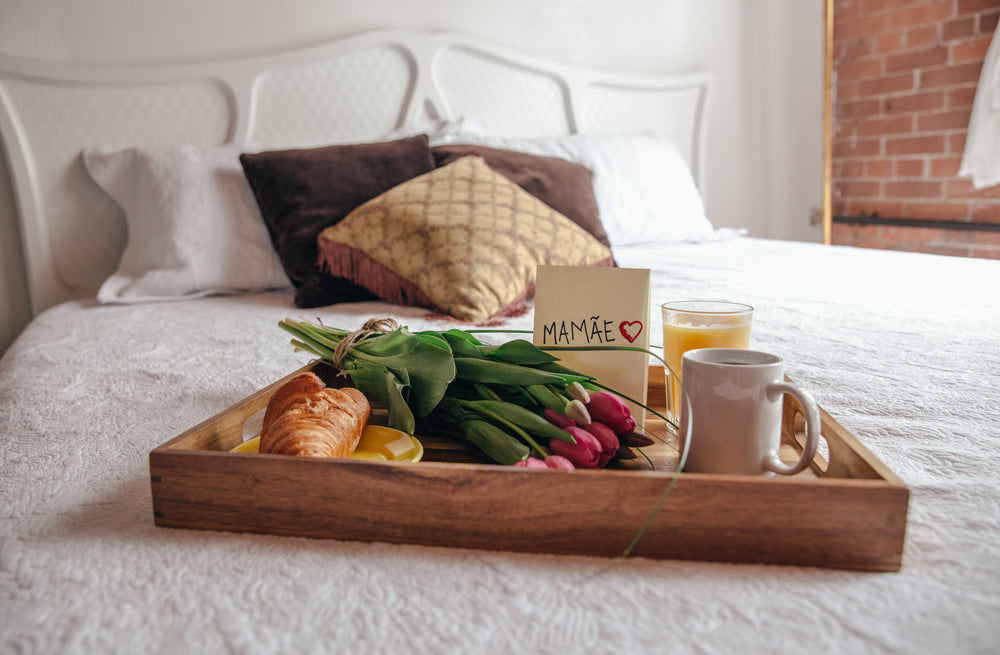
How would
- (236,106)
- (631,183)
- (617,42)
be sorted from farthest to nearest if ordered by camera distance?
(617,42), (631,183), (236,106)

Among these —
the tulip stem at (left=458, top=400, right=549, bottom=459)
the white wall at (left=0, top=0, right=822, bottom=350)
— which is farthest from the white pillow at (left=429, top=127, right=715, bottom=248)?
the tulip stem at (left=458, top=400, right=549, bottom=459)

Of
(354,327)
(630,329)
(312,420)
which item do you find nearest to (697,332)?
(630,329)

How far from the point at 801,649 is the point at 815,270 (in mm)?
1704

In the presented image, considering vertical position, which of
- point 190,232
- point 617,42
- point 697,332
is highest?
point 617,42

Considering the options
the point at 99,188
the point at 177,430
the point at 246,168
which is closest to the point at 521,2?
the point at 246,168

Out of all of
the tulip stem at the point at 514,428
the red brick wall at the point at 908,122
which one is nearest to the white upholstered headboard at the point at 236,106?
the red brick wall at the point at 908,122

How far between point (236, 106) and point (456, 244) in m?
1.18

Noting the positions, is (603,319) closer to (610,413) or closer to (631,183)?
(610,413)

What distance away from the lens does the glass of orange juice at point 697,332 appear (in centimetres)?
76

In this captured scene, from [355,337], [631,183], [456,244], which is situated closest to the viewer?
[355,337]

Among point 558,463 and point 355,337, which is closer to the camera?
point 558,463

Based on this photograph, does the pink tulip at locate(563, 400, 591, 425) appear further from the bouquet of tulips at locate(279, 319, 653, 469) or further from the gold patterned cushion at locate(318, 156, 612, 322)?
the gold patterned cushion at locate(318, 156, 612, 322)

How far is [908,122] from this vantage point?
2932 mm

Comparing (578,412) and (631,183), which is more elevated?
(631,183)
